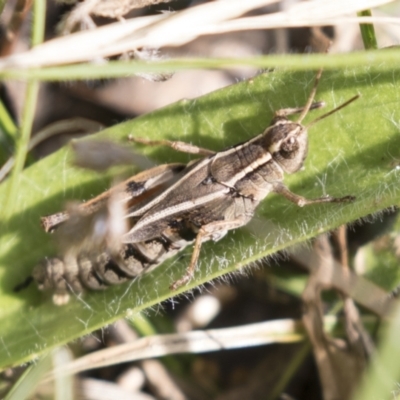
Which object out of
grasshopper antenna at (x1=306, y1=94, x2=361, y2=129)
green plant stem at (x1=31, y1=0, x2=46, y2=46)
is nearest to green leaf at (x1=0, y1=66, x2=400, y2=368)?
grasshopper antenna at (x1=306, y1=94, x2=361, y2=129)

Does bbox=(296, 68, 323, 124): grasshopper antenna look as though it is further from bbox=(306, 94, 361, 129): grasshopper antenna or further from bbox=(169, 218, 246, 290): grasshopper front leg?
bbox=(169, 218, 246, 290): grasshopper front leg

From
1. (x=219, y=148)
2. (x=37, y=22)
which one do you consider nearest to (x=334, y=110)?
(x=219, y=148)

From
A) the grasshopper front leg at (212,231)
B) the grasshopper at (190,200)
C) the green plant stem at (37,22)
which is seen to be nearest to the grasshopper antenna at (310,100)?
the grasshopper at (190,200)

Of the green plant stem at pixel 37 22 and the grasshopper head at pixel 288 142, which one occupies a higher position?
the green plant stem at pixel 37 22

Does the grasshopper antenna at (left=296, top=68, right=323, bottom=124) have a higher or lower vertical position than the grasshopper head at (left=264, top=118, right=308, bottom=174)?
Result: higher

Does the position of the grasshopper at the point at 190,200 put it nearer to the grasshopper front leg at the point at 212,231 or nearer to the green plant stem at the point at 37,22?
the grasshopper front leg at the point at 212,231

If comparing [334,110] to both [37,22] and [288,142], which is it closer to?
[288,142]
